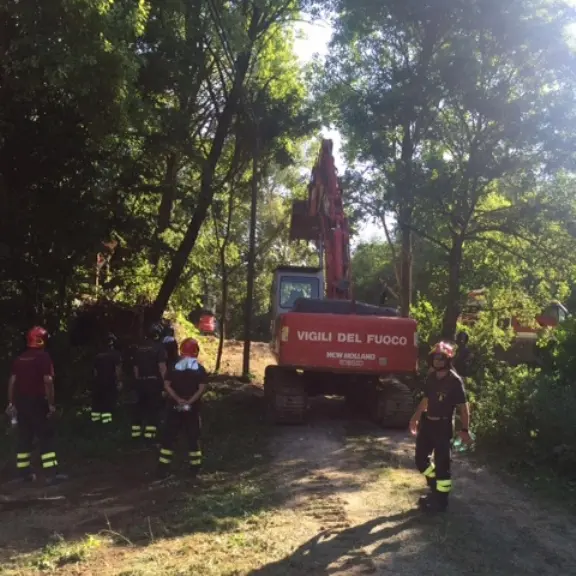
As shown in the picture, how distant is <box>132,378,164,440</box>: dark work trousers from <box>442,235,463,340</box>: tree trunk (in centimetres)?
797

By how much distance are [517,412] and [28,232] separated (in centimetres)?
895

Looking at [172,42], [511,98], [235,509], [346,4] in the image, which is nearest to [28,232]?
[172,42]

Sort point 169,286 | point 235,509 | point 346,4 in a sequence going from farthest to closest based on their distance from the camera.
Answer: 1. point 169,286
2. point 346,4
3. point 235,509

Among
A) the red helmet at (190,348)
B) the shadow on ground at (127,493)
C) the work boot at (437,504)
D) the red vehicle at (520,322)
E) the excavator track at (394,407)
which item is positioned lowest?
the shadow on ground at (127,493)

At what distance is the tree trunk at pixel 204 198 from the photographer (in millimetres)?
15555

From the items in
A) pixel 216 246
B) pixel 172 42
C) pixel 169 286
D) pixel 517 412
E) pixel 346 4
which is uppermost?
pixel 346 4

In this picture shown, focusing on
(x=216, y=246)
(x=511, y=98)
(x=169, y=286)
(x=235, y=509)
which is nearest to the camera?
(x=235, y=509)

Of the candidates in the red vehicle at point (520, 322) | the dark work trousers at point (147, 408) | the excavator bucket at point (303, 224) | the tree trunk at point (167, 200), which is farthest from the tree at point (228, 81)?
the red vehicle at point (520, 322)

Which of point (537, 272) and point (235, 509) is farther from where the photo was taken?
point (537, 272)

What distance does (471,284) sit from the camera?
55.7 ft

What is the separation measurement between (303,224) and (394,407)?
6273 mm

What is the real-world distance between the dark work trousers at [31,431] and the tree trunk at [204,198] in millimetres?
7962

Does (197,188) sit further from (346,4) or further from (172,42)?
(346,4)

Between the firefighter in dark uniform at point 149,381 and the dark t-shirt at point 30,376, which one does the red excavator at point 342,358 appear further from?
the dark t-shirt at point 30,376
